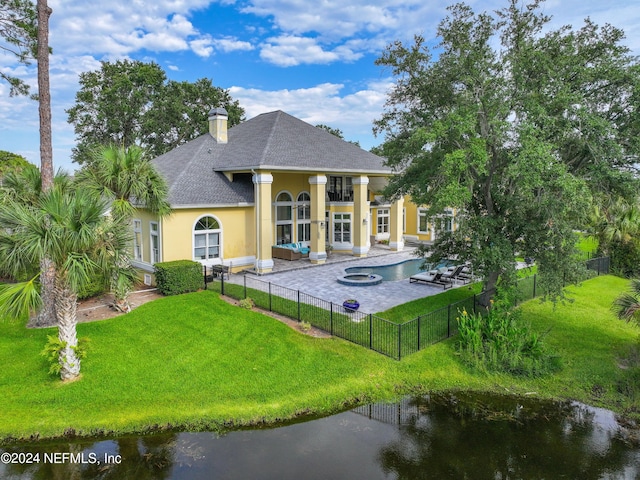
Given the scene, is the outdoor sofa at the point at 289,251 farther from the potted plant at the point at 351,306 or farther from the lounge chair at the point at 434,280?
the potted plant at the point at 351,306

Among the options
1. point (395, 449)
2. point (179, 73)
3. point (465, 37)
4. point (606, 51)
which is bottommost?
Result: point (395, 449)

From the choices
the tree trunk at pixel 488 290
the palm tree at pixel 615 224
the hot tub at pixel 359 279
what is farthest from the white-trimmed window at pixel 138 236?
the palm tree at pixel 615 224

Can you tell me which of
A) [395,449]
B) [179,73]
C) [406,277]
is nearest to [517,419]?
[395,449]

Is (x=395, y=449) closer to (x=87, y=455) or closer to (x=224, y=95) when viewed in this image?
(x=87, y=455)

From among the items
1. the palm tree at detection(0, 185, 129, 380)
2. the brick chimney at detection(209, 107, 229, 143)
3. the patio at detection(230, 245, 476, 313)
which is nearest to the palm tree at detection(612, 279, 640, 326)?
the patio at detection(230, 245, 476, 313)

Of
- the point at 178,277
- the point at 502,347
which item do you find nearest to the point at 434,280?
the point at 502,347

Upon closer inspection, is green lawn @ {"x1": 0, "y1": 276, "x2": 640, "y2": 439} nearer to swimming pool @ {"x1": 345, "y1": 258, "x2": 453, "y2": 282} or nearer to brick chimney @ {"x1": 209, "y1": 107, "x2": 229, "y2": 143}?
swimming pool @ {"x1": 345, "y1": 258, "x2": 453, "y2": 282}

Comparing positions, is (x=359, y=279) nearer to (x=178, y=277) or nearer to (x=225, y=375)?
(x=178, y=277)
